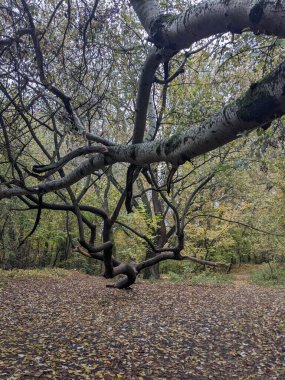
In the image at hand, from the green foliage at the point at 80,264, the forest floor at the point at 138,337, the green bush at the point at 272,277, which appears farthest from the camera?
the green foliage at the point at 80,264

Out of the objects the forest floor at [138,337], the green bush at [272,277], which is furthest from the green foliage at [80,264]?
the forest floor at [138,337]

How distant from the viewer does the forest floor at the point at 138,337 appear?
427cm

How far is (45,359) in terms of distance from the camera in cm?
441

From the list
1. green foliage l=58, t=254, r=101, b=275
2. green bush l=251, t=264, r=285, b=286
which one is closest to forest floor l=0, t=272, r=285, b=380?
green bush l=251, t=264, r=285, b=286

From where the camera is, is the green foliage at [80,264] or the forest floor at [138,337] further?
the green foliage at [80,264]

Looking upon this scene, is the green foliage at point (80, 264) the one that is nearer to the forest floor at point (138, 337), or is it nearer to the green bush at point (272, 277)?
the green bush at point (272, 277)

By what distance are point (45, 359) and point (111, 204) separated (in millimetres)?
15852

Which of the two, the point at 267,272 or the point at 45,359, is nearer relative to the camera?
the point at 45,359

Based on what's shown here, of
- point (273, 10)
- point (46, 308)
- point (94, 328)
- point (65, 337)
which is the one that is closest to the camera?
point (273, 10)

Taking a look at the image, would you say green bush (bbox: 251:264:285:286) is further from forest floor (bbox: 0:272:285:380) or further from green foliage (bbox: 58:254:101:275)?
green foliage (bbox: 58:254:101:275)

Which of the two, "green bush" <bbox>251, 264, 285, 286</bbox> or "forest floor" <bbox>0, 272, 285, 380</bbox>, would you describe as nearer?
"forest floor" <bbox>0, 272, 285, 380</bbox>

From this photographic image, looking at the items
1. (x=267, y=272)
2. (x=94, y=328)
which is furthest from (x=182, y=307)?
(x=267, y=272)

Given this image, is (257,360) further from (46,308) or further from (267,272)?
(267,272)

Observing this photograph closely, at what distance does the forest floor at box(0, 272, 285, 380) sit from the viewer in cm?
427
